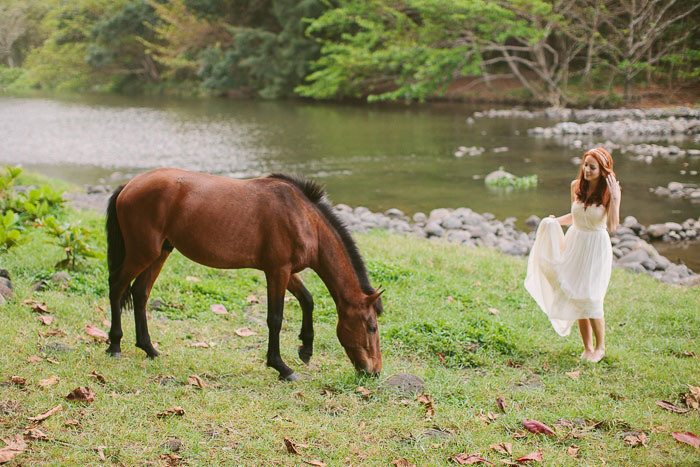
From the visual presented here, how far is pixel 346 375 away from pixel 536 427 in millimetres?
1354

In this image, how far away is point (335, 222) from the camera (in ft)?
14.5

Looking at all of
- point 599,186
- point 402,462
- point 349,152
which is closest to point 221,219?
point 402,462

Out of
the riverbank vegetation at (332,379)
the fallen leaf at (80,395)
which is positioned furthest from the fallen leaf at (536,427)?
the fallen leaf at (80,395)

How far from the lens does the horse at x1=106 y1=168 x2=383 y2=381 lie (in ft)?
14.0

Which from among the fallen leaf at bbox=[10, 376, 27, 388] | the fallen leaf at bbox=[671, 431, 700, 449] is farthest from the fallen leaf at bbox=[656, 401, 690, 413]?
the fallen leaf at bbox=[10, 376, 27, 388]

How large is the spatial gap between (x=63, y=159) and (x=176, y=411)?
16684mm

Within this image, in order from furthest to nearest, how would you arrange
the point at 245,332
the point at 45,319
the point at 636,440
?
the point at 245,332, the point at 45,319, the point at 636,440

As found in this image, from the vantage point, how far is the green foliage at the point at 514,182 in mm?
14383

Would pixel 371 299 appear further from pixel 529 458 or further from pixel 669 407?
pixel 669 407

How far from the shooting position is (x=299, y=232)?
4.22m

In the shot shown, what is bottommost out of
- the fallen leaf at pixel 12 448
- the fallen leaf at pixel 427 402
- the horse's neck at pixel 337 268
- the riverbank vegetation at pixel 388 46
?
the fallen leaf at pixel 427 402

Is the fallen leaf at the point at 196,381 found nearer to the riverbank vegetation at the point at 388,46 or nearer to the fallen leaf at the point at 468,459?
the fallen leaf at the point at 468,459

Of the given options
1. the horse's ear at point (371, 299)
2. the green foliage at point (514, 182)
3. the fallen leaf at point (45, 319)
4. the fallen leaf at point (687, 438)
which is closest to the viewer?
the fallen leaf at point (687, 438)

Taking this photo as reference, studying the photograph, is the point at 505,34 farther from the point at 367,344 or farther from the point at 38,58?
the point at 367,344
